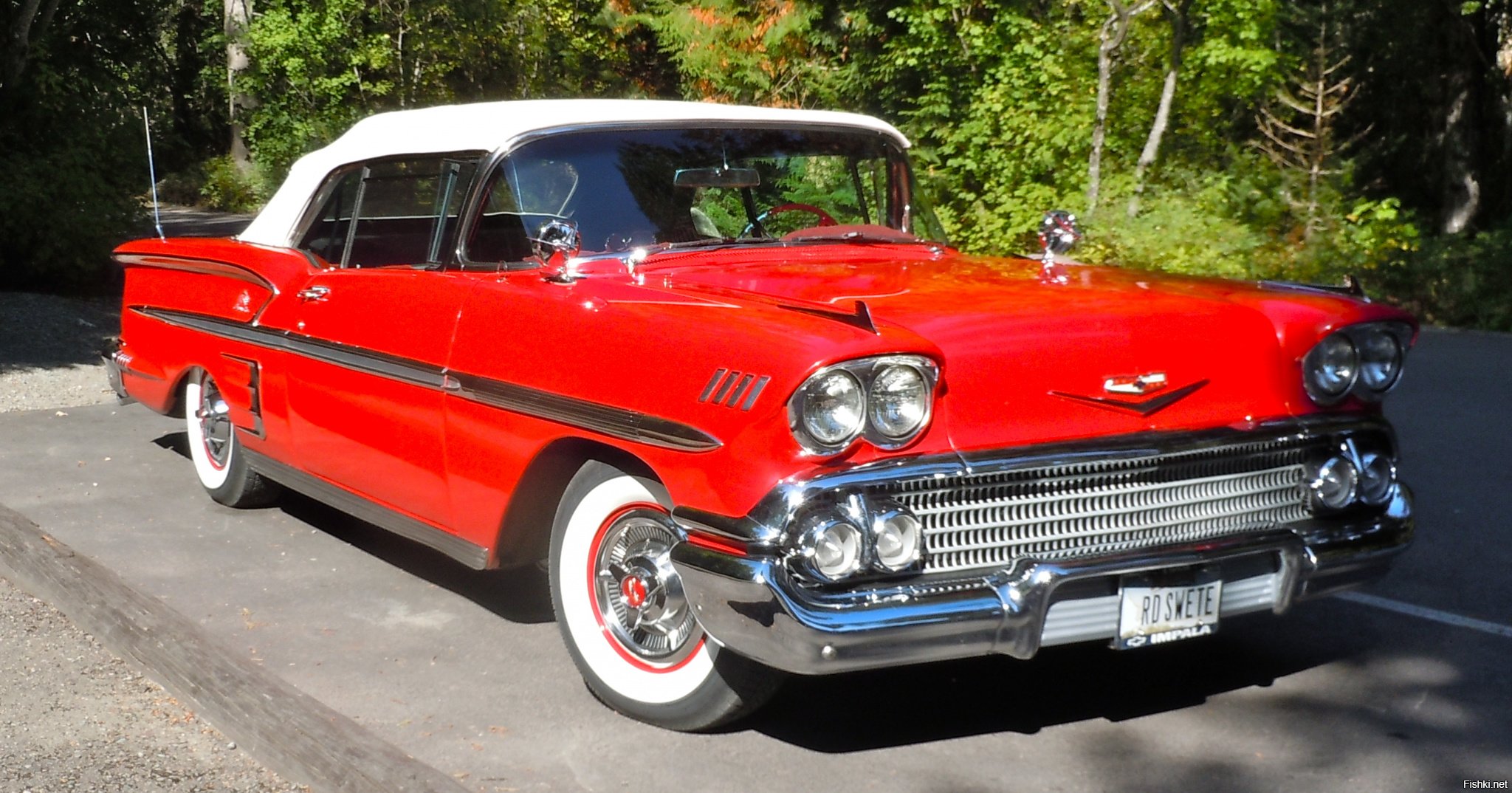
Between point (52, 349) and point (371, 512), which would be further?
point (52, 349)

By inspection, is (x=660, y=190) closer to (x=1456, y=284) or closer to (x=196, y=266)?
(x=196, y=266)

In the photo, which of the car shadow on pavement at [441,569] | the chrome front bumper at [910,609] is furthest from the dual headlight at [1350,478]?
the car shadow on pavement at [441,569]

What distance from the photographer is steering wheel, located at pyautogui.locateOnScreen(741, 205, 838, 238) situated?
198 inches

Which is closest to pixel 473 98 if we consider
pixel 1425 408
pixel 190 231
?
pixel 190 231

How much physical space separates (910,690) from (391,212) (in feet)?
9.09

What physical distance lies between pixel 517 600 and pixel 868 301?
2.02m

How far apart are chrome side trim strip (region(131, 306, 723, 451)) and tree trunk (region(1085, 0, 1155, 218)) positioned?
37.6 feet

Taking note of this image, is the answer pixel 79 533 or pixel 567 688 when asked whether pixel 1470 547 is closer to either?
pixel 567 688

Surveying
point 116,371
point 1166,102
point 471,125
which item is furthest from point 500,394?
point 1166,102

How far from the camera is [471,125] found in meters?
5.10

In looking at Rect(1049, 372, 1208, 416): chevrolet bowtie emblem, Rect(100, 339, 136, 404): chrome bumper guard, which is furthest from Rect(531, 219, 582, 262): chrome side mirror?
Rect(100, 339, 136, 404): chrome bumper guard

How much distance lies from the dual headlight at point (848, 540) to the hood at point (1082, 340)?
268mm

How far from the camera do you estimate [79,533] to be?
629 centimetres

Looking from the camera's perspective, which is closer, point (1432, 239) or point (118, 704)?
point (118, 704)
